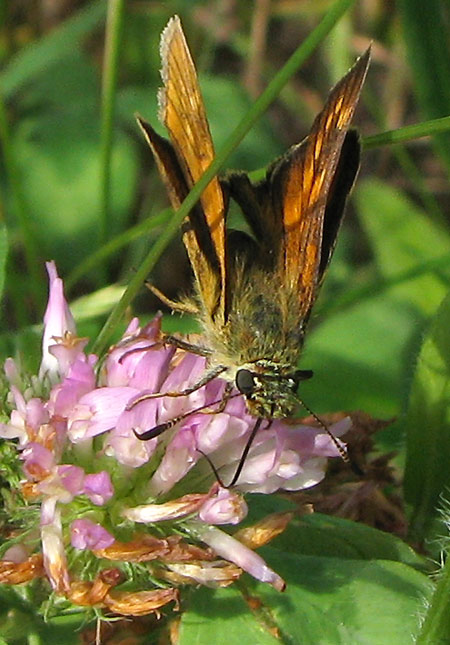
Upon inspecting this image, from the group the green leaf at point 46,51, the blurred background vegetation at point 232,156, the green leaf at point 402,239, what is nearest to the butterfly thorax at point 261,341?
the blurred background vegetation at point 232,156

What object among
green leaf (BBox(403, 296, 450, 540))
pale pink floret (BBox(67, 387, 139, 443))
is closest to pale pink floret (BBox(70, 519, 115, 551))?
pale pink floret (BBox(67, 387, 139, 443))

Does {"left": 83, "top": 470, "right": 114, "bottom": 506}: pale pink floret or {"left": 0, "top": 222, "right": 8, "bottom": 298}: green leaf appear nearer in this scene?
{"left": 83, "top": 470, "right": 114, "bottom": 506}: pale pink floret

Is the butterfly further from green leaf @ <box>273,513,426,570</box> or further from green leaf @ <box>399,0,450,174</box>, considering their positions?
green leaf @ <box>399,0,450,174</box>

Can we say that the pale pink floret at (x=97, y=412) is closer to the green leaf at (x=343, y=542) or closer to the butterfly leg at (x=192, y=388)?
the butterfly leg at (x=192, y=388)

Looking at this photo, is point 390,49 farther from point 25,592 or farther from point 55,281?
point 25,592

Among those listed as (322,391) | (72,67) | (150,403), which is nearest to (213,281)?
(150,403)

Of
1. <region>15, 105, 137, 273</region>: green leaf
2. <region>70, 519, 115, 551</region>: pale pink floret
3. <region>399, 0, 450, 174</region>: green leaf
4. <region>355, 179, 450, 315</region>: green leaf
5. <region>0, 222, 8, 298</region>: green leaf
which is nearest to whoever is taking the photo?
<region>70, 519, 115, 551</region>: pale pink floret

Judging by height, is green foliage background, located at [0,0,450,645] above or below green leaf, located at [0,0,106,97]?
below
